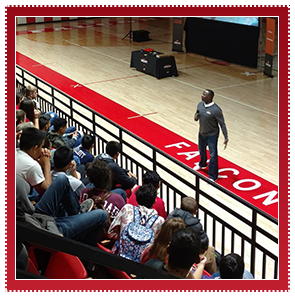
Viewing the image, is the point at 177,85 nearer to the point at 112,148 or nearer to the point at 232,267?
the point at 112,148

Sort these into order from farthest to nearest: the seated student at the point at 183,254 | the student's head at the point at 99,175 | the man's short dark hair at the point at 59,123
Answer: the man's short dark hair at the point at 59,123, the student's head at the point at 99,175, the seated student at the point at 183,254

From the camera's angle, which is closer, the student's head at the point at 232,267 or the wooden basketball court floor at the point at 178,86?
the student's head at the point at 232,267

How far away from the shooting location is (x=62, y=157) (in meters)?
4.38

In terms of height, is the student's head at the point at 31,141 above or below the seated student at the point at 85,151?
above

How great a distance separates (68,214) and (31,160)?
63cm

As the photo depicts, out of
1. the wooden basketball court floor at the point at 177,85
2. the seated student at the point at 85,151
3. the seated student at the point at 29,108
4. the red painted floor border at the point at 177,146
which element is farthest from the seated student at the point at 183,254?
the seated student at the point at 29,108

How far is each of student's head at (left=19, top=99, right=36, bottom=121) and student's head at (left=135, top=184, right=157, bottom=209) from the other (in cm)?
326

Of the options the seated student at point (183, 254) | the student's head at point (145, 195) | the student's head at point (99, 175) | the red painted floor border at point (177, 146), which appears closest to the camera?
the seated student at point (183, 254)

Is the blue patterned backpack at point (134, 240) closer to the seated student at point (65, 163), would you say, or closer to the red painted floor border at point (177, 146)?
the seated student at point (65, 163)

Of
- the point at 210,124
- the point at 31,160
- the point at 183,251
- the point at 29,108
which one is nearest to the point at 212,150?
the point at 210,124

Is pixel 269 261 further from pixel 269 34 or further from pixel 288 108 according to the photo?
pixel 269 34

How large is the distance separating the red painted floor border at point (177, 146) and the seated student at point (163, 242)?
3805 millimetres

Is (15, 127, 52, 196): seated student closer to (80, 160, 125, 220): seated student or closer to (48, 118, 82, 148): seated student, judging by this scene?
(80, 160, 125, 220): seated student

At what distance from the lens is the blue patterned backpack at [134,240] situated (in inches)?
145
